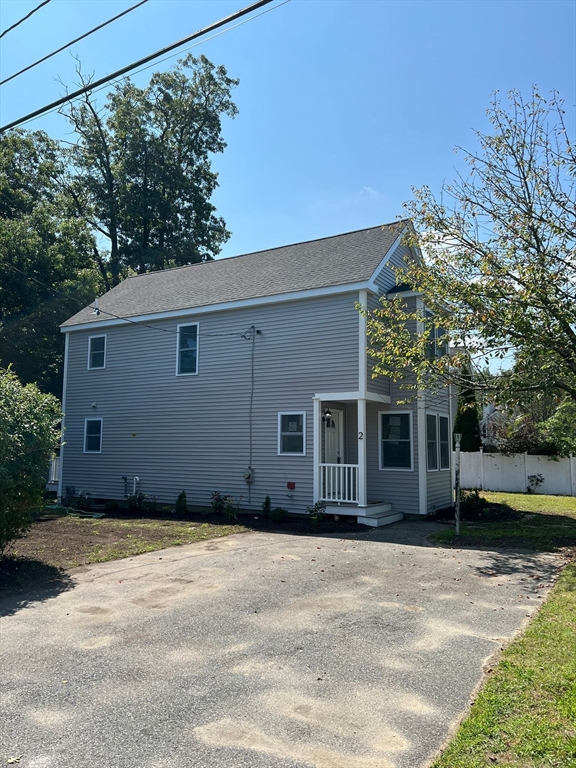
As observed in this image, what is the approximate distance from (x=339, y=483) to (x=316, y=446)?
99 cm

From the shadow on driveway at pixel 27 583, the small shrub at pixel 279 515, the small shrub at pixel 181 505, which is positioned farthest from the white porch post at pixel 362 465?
the shadow on driveway at pixel 27 583

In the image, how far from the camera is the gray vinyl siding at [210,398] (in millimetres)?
13133

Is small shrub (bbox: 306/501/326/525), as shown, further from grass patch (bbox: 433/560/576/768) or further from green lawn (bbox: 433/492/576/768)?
grass patch (bbox: 433/560/576/768)

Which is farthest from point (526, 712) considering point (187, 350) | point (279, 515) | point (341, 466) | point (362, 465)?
point (187, 350)

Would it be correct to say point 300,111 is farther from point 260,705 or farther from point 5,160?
point 5,160

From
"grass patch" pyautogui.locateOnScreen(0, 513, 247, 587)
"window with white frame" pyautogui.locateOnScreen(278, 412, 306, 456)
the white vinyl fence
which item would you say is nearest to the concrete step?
"window with white frame" pyautogui.locateOnScreen(278, 412, 306, 456)

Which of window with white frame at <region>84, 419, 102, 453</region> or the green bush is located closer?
the green bush

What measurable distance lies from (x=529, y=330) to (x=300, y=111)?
219 inches

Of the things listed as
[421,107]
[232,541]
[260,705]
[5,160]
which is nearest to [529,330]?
[421,107]

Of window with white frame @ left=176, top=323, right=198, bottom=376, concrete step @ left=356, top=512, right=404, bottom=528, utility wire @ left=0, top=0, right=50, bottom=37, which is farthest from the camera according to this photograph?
window with white frame @ left=176, top=323, right=198, bottom=376

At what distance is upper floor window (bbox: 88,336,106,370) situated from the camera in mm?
17281

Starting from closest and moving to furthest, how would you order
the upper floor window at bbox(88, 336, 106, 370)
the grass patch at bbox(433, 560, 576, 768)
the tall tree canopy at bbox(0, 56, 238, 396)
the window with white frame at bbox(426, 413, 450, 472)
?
the grass patch at bbox(433, 560, 576, 768) < the window with white frame at bbox(426, 413, 450, 472) < the upper floor window at bbox(88, 336, 106, 370) < the tall tree canopy at bbox(0, 56, 238, 396)

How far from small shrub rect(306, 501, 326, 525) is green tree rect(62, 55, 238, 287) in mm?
23836

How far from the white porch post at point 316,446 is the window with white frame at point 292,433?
32 centimetres
